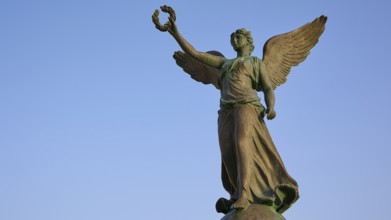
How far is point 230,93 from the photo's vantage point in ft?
35.3

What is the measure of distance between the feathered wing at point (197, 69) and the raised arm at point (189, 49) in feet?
1.78

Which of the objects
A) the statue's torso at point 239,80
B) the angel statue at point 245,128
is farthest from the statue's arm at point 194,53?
the statue's torso at point 239,80

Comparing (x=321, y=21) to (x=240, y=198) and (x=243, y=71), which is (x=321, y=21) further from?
(x=240, y=198)

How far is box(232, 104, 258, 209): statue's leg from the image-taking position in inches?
398

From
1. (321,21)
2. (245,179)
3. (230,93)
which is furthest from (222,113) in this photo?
(321,21)

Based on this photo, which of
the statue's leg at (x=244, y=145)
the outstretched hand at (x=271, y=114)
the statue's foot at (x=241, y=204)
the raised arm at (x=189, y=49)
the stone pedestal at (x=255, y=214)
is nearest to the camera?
the stone pedestal at (x=255, y=214)

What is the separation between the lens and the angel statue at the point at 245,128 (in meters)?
10.2

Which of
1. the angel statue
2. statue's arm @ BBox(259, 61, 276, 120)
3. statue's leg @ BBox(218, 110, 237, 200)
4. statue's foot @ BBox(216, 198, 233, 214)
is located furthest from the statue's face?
statue's foot @ BBox(216, 198, 233, 214)

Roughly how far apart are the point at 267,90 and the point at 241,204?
2.05m

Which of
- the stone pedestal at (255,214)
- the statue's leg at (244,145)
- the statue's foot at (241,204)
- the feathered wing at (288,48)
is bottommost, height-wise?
the stone pedestal at (255,214)

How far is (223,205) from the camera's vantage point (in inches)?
409

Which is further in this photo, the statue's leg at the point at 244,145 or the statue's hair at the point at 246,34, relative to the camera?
the statue's hair at the point at 246,34

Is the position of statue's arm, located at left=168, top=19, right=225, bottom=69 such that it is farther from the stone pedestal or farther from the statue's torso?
the stone pedestal

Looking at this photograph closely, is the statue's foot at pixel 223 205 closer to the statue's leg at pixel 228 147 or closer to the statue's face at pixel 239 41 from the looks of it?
the statue's leg at pixel 228 147
